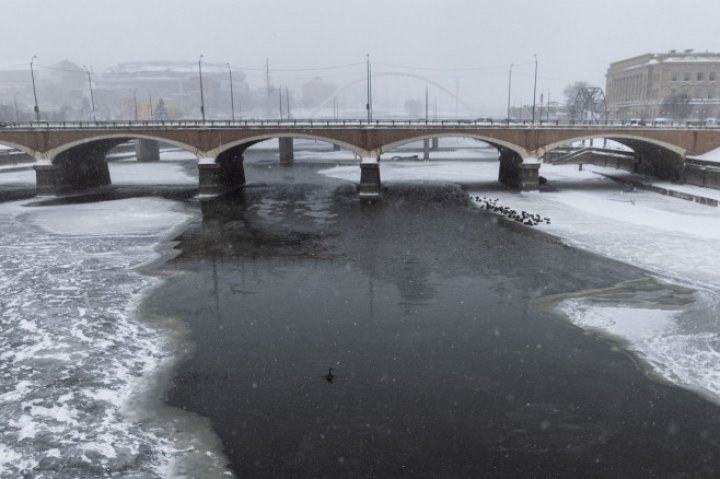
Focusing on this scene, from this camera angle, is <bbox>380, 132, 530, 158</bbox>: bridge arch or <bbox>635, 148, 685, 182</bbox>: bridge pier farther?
<bbox>635, 148, 685, 182</bbox>: bridge pier

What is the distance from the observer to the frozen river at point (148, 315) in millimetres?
14320

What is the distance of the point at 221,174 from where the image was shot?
5581cm

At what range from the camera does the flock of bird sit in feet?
132

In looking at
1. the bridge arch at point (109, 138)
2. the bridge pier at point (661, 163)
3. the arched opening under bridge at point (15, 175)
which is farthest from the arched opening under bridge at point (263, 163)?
the bridge pier at point (661, 163)

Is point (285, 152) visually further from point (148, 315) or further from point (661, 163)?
point (148, 315)

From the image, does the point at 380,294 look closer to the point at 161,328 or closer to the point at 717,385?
the point at 161,328

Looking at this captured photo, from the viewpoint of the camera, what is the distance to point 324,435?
14.5 meters

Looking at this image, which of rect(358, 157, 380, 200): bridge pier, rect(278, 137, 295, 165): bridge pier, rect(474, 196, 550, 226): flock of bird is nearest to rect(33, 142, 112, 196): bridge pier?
rect(358, 157, 380, 200): bridge pier

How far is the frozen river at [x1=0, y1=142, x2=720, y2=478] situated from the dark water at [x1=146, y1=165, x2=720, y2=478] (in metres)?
0.38

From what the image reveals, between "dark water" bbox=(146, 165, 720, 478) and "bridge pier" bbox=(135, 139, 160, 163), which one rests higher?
"bridge pier" bbox=(135, 139, 160, 163)

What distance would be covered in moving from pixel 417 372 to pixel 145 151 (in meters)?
84.2

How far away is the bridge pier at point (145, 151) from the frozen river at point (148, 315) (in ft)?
150

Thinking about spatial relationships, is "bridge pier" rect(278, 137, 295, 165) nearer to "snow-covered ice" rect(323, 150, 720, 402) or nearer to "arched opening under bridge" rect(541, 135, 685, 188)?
"snow-covered ice" rect(323, 150, 720, 402)

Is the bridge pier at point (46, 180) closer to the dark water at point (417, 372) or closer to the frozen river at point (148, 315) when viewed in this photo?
the frozen river at point (148, 315)
